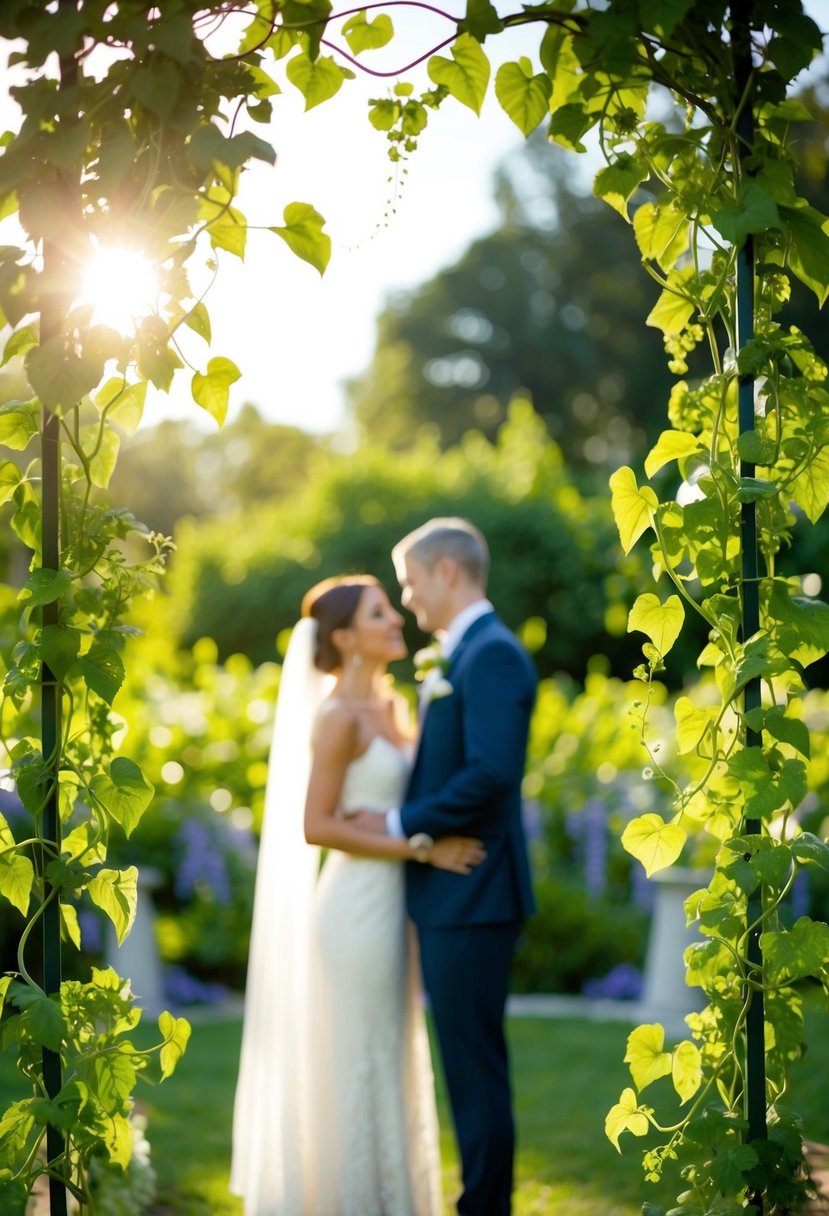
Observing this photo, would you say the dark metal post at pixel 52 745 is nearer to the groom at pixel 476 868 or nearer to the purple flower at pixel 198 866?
the groom at pixel 476 868

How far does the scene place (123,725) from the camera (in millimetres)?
2334

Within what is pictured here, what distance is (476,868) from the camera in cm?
387

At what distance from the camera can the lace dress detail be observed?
3.91m

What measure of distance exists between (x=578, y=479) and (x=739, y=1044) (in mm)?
18826

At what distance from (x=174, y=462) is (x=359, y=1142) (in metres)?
46.7

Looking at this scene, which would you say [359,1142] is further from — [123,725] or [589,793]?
[589,793]

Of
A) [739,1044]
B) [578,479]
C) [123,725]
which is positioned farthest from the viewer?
[578,479]

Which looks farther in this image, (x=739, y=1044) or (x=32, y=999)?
(x=739, y=1044)

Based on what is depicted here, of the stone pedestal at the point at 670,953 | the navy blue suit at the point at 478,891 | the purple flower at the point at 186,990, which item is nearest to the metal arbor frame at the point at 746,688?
the navy blue suit at the point at 478,891

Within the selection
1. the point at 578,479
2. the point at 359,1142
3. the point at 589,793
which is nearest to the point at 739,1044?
the point at 359,1142

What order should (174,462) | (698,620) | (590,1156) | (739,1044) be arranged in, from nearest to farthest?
1. (739,1044)
2. (590,1156)
3. (698,620)
4. (174,462)

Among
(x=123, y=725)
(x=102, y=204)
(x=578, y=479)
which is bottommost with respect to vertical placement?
(x=123, y=725)

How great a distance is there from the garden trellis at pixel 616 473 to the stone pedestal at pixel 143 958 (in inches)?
194

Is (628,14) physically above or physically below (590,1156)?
above
